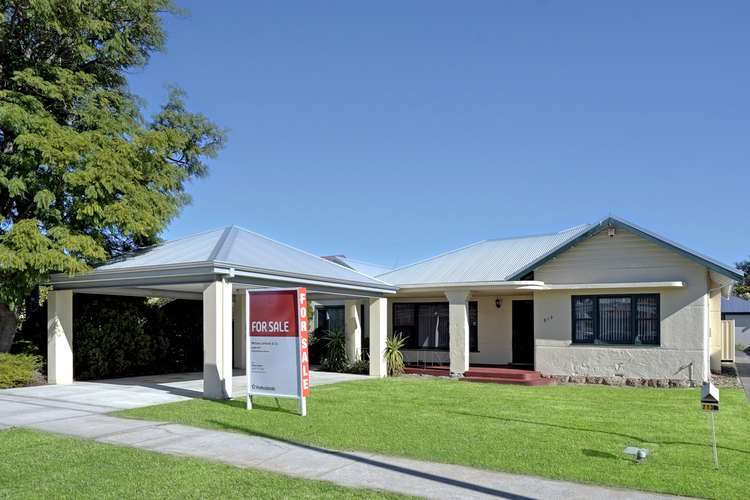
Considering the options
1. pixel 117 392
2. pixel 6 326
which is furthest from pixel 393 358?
pixel 6 326

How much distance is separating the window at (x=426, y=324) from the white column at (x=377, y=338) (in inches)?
89.4

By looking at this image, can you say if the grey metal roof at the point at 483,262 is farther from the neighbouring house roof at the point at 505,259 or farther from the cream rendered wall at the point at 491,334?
the cream rendered wall at the point at 491,334

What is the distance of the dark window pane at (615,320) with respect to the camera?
60.1 ft

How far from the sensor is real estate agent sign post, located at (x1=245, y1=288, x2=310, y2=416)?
1247 centimetres

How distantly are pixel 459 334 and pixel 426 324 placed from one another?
3.11 meters

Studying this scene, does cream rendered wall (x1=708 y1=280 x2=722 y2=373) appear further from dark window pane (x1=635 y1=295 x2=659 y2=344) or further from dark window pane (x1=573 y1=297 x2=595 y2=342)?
dark window pane (x1=573 y1=297 x2=595 y2=342)

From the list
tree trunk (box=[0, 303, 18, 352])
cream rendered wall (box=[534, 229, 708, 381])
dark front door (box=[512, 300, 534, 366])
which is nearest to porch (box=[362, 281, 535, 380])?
dark front door (box=[512, 300, 534, 366])

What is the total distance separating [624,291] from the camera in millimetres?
18250

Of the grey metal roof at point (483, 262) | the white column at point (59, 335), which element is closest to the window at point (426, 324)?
the grey metal roof at point (483, 262)

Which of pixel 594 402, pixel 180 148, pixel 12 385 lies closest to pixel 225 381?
pixel 12 385

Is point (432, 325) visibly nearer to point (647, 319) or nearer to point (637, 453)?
point (647, 319)

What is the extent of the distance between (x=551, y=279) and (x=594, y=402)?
5.68 m

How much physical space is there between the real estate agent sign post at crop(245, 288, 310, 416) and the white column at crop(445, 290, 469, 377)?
27.6 feet

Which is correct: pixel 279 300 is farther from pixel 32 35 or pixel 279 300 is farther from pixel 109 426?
pixel 32 35
